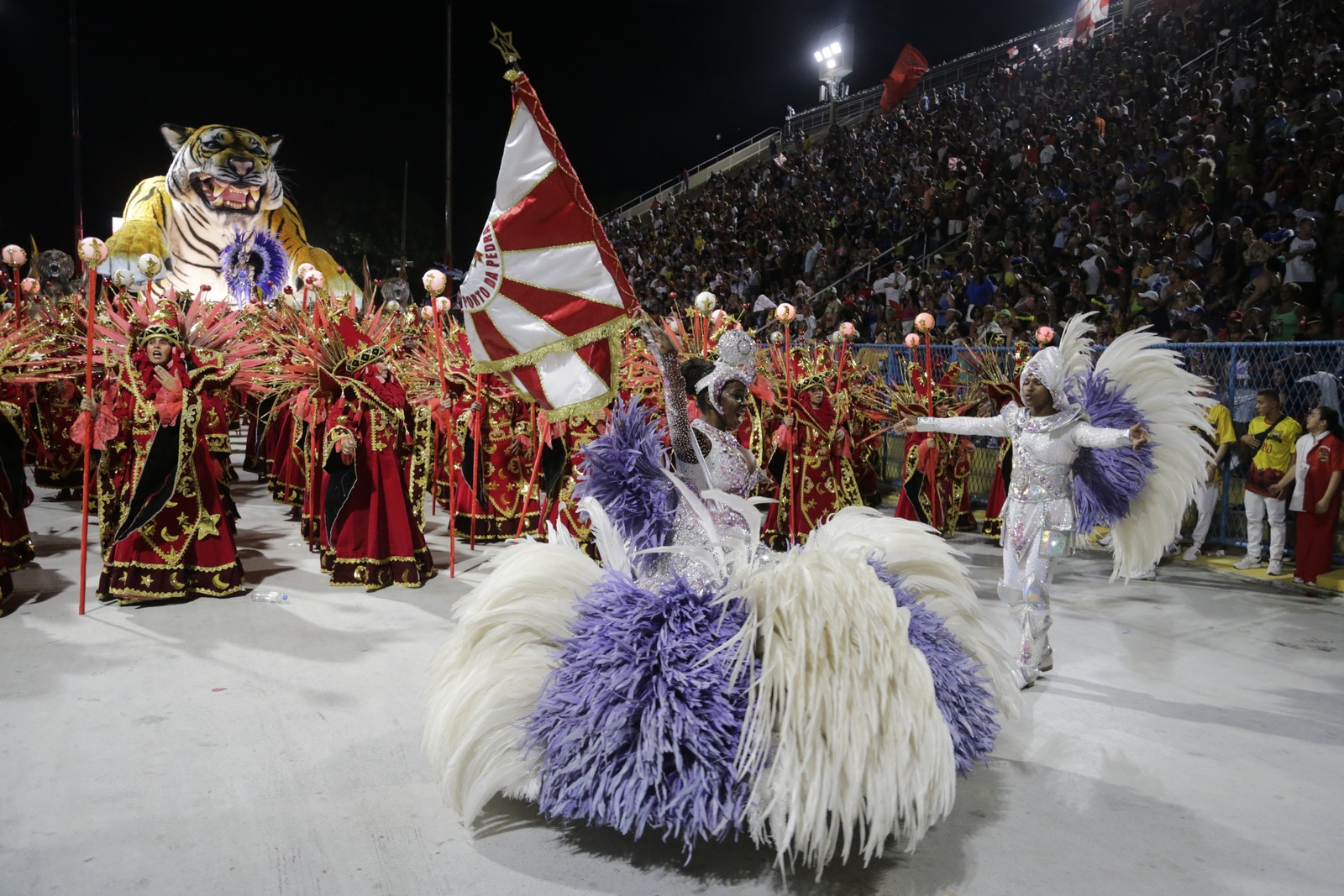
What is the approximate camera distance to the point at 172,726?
3.80 m

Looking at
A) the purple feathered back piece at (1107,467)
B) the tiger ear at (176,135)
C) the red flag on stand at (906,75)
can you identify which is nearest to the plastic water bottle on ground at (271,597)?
the purple feathered back piece at (1107,467)

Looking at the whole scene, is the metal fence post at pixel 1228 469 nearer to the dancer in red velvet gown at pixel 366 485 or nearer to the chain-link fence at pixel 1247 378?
the chain-link fence at pixel 1247 378

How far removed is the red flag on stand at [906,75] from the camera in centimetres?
2056

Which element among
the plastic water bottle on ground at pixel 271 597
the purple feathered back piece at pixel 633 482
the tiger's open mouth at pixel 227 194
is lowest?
the plastic water bottle on ground at pixel 271 597

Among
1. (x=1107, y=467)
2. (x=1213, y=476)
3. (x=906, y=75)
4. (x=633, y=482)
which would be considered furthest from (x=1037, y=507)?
(x=906, y=75)

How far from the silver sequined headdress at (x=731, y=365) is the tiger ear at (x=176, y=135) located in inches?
618

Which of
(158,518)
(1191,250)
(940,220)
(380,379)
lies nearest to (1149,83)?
(940,220)

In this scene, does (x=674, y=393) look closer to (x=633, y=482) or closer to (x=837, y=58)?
(x=633, y=482)

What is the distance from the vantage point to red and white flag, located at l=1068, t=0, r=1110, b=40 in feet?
55.2

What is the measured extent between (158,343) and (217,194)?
1161 centimetres

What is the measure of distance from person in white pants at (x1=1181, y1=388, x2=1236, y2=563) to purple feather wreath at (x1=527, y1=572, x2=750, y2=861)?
20.5 feet

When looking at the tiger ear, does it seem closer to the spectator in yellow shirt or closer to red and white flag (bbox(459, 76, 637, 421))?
red and white flag (bbox(459, 76, 637, 421))

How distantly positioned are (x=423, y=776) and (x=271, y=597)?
2947 millimetres

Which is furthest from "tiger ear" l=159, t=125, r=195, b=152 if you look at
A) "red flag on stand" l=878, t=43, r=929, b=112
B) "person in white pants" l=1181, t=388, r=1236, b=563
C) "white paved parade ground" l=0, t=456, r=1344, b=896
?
"person in white pants" l=1181, t=388, r=1236, b=563
